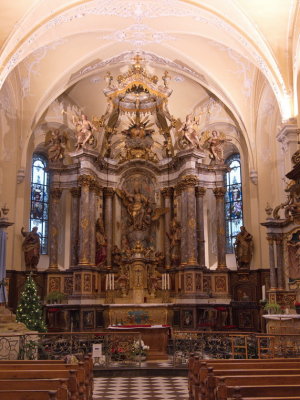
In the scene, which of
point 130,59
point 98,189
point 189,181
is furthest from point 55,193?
point 130,59

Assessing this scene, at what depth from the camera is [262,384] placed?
198 inches

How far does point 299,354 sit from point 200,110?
13138mm

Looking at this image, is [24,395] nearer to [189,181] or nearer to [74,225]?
[74,225]

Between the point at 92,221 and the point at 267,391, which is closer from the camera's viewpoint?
the point at 267,391

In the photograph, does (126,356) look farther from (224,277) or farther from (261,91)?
(261,91)

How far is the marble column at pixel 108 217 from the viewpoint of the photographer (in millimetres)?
20506

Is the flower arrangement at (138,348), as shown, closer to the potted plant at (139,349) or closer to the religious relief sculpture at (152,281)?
the potted plant at (139,349)

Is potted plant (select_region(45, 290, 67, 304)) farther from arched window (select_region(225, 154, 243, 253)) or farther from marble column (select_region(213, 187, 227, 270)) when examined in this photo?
arched window (select_region(225, 154, 243, 253))

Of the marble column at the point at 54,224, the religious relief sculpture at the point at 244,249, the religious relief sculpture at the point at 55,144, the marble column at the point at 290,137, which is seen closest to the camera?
the marble column at the point at 290,137

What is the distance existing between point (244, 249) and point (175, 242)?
108 inches

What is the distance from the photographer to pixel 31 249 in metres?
19.2

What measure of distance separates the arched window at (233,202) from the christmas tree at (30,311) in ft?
30.7

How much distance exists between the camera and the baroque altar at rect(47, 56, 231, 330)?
1903cm

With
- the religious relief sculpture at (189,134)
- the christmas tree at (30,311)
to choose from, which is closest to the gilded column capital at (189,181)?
the religious relief sculpture at (189,134)
